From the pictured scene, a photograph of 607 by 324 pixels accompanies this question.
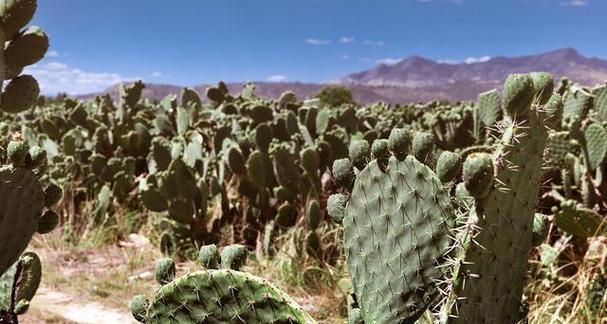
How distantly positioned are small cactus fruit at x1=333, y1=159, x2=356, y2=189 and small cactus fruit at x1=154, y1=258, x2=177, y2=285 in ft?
2.19

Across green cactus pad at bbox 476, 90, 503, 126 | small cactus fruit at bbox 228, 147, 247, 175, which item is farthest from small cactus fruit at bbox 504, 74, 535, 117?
small cactus fruit at bbox 228, 147, 247, 175

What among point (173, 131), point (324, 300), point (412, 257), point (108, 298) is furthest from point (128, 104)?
point (412, 257)

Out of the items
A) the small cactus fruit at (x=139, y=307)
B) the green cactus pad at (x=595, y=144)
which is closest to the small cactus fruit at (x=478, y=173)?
the small cactus fruit at (x=139, y=307)

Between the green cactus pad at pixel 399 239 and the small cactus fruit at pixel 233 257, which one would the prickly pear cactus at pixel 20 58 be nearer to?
the small cactus fruit at pixel 233 257

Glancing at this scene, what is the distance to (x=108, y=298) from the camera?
213 inches

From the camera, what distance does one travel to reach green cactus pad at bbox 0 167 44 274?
2850 mm

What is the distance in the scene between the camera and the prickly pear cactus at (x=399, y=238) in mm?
2283

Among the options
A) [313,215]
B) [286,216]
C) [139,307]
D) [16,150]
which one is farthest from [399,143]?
[286,216]

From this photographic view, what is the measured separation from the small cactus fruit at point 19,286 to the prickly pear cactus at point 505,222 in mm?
1954

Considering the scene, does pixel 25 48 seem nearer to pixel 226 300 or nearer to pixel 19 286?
pixel 19 286

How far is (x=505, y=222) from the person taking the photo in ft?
6.66

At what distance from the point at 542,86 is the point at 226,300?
1059 mm

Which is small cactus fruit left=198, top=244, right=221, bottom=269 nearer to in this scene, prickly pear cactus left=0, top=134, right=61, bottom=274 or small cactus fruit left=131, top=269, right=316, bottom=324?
small cactus fruit left=131, top=269, right=316, bottom=324

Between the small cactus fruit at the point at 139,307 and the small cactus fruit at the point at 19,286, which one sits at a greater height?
the small cactus fruit at the point at 139,307
